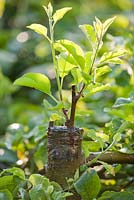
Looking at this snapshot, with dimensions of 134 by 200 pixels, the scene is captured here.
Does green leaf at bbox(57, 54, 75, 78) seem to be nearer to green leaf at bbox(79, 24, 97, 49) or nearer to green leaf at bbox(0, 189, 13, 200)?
green leaf at bbox(79, 24, 97, 49)

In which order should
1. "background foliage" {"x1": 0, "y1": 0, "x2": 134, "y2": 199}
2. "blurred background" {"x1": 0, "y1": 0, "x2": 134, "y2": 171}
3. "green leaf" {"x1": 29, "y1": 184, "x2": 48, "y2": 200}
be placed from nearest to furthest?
1. "green leaf" {"x1": 29, "y1": 184, "x2": 48, "y2": 200}
2. "background foliage" {"x1": 0, "y1": 0, "x2": 134, "y2": 199}
3. "blurred background" {"x1": 0, "y1": 0, "x2": 134, "y2": 171}

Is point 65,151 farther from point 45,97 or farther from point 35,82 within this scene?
point 45,97

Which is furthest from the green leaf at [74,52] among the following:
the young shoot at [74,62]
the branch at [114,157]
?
the branch at [114,157]

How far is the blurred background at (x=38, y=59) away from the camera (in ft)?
3.07

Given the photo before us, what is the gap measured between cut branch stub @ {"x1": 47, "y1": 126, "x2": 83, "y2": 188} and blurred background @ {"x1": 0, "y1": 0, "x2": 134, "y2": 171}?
13cm

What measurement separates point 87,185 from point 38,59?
1589 mm

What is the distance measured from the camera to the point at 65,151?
602 millimetres

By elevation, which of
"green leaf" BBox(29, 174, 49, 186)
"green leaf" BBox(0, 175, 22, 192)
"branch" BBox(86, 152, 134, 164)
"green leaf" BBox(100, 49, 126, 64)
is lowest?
"green leaf" BBox(0, 175, 22, 192)

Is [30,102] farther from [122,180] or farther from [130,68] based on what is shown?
[122,180]

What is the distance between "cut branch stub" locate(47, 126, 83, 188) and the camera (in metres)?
0.60

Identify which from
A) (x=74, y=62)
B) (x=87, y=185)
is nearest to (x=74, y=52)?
(x=74, y=62)

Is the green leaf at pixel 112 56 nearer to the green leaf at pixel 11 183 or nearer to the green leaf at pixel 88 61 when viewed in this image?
the green leaf at pixel 88 61

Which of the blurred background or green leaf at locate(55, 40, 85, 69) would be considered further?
the blurred background

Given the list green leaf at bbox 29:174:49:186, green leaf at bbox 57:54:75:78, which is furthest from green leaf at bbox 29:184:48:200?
green leaf at bbox 57:54:75:78
